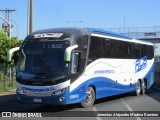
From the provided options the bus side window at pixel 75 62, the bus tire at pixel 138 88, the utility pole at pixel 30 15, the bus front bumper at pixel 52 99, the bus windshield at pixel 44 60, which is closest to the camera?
the bus front bumper at pixel 52 99

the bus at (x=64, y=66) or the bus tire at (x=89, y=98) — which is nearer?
the bus at (x=64, y=66)

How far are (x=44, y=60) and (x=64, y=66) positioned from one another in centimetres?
81

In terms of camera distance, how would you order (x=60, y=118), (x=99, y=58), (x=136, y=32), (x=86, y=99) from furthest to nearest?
(x=136, y=32) < (x=99, y=58) < (x=86, y=99) < (x=60, y=118)

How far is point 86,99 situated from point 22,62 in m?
2.99

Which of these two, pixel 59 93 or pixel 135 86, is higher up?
pixel 59 93

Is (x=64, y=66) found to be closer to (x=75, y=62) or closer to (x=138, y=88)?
(x=75, y=62)

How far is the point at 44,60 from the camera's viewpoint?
14.5 metres

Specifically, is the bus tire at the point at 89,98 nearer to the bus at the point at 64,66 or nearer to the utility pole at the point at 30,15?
the bus at the point at 64,66

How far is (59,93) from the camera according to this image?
1416 cm

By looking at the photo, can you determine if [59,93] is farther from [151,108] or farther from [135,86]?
[135,86]

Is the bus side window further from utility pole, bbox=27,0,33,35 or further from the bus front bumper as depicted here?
utility pole, bbox=27,0,33,35

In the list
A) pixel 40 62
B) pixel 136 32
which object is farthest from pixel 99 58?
pixel 136 32

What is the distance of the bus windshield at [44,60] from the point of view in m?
14.3

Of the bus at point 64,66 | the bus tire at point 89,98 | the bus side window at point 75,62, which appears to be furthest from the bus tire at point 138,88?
the bus side window at point 75,62
